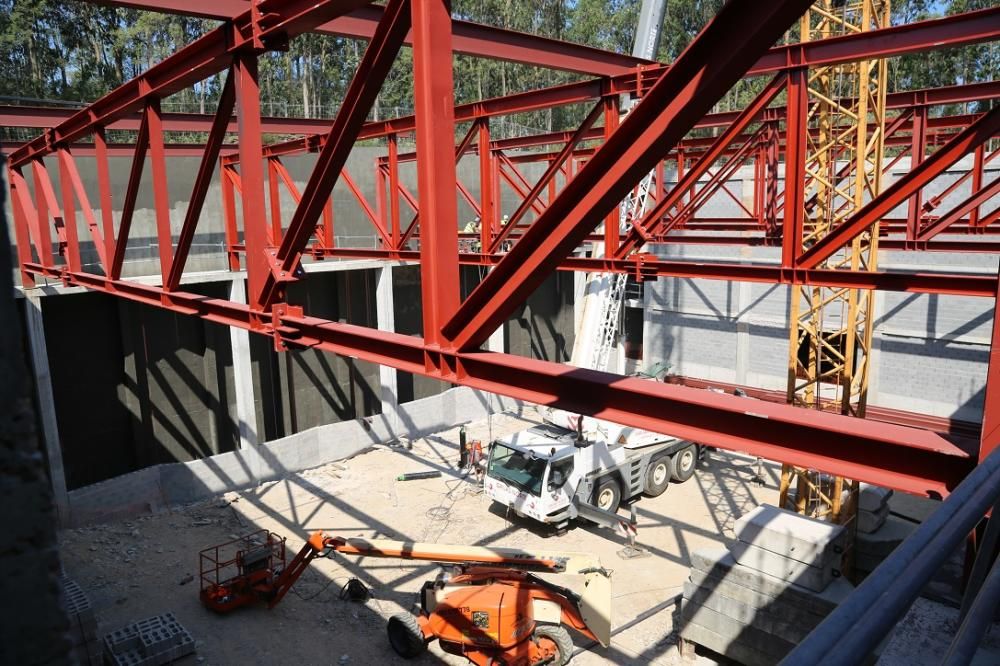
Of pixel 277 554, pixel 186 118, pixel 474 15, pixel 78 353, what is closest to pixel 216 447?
pixel 78 353

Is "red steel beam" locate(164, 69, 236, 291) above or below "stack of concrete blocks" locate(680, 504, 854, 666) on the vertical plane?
above

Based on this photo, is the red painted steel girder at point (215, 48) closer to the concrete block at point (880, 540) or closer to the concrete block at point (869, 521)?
the concrete block at point (880, 540)

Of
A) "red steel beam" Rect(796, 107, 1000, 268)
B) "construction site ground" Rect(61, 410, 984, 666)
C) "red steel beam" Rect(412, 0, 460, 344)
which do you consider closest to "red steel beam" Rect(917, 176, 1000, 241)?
"red steel beam" Rect(796, 107, 1000, 268)

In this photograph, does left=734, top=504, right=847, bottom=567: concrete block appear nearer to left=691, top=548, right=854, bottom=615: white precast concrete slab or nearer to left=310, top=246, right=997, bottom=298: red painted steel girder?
left=691, top=548, right=854, bottom=615: white precast concrete slab

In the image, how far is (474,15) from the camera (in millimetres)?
59438

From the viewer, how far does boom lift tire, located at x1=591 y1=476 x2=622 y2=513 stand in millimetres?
15445

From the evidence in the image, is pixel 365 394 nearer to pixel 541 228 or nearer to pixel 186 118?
pixel 186 118

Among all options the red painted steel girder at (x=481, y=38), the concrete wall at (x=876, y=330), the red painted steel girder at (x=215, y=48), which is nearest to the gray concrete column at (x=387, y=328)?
the concrete wall at (x=876, y=330)

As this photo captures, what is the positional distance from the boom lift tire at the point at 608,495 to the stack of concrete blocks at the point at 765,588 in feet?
15.5

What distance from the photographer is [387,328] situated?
21.6 meters

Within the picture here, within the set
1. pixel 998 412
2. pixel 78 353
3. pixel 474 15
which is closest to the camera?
pixel 998 412

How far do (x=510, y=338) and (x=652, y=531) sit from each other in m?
12.1

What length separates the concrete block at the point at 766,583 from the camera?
9570 millimetres

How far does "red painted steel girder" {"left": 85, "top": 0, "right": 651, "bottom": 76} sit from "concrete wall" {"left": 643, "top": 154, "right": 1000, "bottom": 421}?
15.1 m
